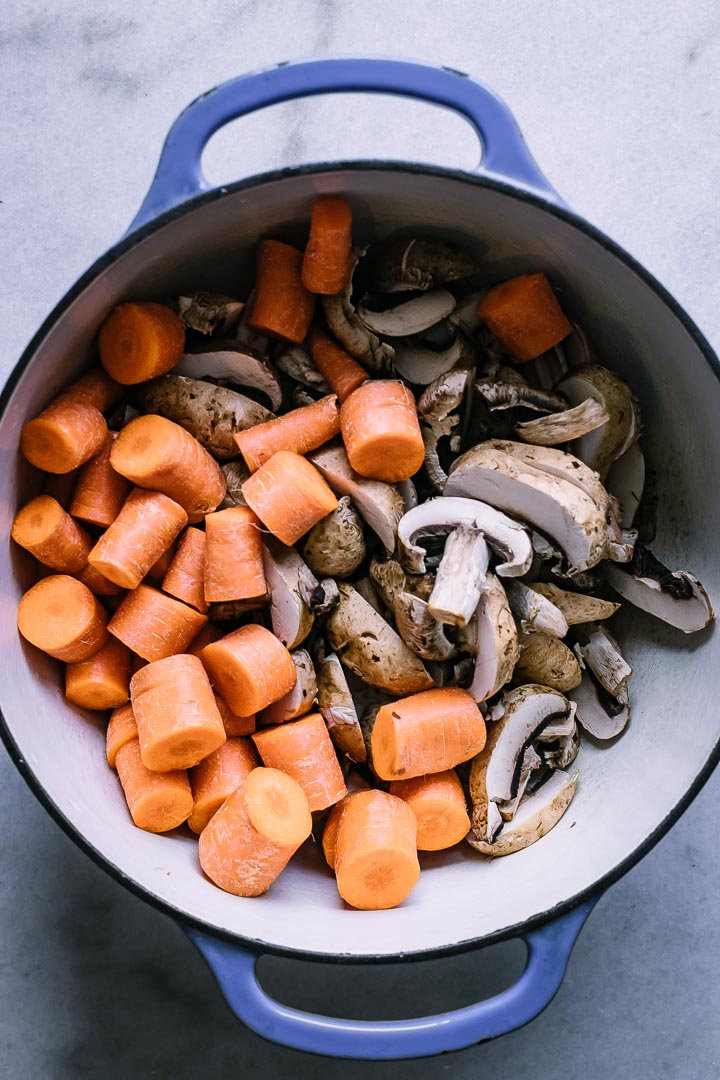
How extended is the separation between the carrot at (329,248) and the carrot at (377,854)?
32.1 inches

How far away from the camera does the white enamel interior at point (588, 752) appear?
1279mm

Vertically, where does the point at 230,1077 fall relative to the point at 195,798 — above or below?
below

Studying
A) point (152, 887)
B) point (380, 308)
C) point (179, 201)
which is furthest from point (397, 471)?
point (152, 887)

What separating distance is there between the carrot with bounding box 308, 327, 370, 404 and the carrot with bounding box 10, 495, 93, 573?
47 cm

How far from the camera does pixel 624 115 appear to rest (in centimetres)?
174

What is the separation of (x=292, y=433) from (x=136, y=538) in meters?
0.29

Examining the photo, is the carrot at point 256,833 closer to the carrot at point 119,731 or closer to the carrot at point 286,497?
the carrot at point 119,731

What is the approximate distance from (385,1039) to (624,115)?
1.64m

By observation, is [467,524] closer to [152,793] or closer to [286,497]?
[286,497]

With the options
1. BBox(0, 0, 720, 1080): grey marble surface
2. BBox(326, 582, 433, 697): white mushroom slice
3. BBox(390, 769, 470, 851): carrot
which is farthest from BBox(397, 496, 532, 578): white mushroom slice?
BBox(0, 0, 720, 1080): grey marble surface

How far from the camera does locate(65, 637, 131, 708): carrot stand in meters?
1.42

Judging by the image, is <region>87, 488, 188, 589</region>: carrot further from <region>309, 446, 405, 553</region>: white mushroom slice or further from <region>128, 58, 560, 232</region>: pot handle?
<region>128, 58, 560, 232</region>: pot handle

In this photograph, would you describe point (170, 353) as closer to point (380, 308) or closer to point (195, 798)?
point (380, 308)

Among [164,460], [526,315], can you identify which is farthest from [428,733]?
[526,315]
